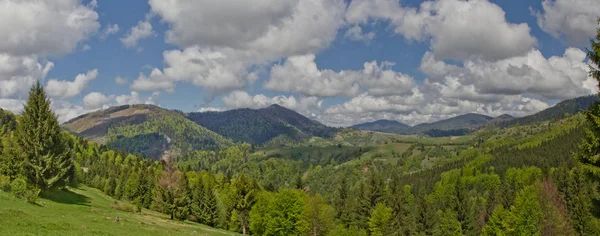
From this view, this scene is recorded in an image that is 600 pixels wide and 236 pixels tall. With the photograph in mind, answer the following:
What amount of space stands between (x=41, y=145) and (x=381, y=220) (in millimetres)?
60797

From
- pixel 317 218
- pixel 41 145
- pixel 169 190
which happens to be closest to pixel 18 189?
pixel 41 145

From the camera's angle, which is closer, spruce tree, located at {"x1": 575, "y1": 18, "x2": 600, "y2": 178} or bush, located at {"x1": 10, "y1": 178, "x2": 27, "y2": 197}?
spruce tree, located at {"x1": 575, "y1": 18, "x2": 600, "y2": 178}

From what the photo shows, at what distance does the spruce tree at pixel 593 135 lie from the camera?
22.3 meters

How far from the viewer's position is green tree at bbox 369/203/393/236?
243 feet

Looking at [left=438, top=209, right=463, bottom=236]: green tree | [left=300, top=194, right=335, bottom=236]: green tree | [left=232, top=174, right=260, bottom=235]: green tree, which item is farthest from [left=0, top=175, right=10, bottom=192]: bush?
[left=438, top=209, right=463, bottom=236]: green tree

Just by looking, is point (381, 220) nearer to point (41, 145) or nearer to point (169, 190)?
point (169, 190)

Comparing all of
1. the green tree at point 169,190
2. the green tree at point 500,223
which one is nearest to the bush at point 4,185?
the green tree at point 169,190

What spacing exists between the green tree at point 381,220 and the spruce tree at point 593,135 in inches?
2121

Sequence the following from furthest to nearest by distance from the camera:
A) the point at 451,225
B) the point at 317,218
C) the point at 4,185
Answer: the point at 317,218 < the point at 451,225 < the point at 4,185

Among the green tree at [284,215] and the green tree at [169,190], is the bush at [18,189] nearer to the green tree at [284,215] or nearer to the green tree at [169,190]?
the green tree at [169,190]

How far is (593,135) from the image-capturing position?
75.2ft

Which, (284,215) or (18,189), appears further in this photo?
(284,215)

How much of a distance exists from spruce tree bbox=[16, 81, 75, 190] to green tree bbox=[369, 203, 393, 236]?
55.7 metres

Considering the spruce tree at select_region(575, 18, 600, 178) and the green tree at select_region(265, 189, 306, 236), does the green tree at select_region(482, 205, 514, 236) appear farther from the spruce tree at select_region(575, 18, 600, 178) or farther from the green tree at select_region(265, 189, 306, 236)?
the spruce tree at select_region(575, 18, 600, 178)
